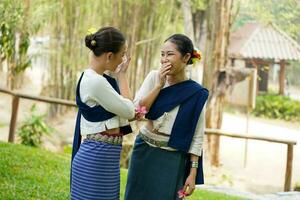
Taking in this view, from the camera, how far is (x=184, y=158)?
8.12 feet

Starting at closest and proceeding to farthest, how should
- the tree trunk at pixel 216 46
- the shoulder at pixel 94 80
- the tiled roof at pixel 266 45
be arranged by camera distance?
the shoulder at pixel 94 80 < the tree trunk at pixel 216 46 < the tiled roof at pixel 266 45

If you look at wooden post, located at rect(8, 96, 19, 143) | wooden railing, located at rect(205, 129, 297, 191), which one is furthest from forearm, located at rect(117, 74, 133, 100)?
wooden post, located at rect(8, 96, 19, 143)

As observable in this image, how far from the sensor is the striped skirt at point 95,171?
2.28 meters

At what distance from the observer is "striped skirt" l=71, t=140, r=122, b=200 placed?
2279 millimetres

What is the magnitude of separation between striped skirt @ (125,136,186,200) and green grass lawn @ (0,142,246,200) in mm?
1670

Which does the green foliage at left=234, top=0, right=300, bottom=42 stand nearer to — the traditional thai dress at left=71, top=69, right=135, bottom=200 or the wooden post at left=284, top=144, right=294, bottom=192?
the wooden post at left=284, top=144, right=294, bottom=192

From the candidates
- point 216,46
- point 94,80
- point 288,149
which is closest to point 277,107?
point 216,46

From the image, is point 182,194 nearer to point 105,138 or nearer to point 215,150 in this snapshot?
point 105,138

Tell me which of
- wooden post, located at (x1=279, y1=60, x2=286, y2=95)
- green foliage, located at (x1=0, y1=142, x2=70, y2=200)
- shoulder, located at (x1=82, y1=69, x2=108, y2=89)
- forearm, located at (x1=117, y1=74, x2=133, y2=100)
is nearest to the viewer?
shoulder, located at (x1=82, y1=69, x2=108, y2=89)

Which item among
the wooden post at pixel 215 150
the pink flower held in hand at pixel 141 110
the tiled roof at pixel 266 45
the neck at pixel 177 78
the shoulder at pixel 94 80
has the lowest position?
the wooden post at pixel 215 150

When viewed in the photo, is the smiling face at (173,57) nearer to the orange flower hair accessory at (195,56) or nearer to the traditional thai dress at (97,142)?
the orange flower hair accessory at (195,56)

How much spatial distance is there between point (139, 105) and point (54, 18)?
10784mm

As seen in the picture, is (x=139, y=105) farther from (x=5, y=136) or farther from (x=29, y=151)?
(x=5, y=136)

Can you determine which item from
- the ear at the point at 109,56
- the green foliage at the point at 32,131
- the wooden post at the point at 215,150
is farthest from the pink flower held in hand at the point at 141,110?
the wooden post at the point at 215,150
